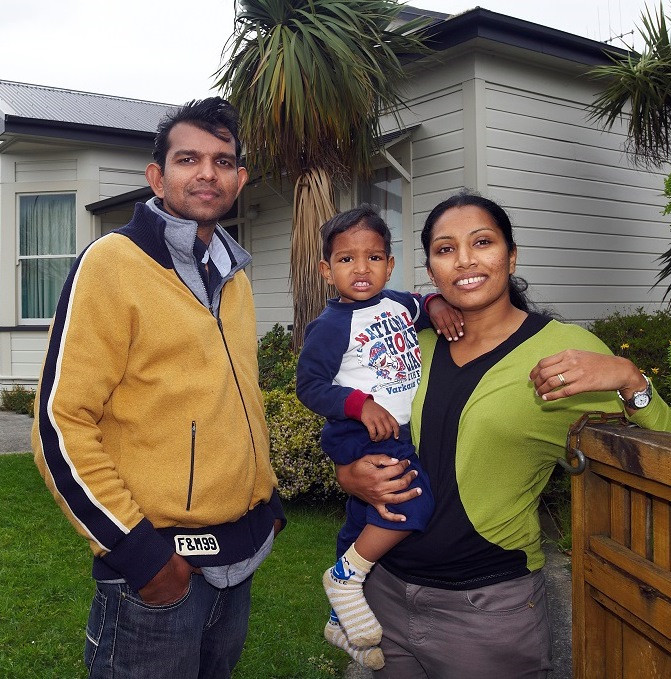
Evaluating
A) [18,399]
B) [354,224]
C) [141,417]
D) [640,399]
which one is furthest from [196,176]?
[18,399]

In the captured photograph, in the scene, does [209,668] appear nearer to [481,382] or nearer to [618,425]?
[481,382]

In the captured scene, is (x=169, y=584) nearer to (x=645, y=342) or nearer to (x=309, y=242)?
(x=645, y=342)

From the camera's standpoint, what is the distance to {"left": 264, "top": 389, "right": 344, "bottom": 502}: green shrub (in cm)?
643

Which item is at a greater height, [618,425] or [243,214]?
[243,214]

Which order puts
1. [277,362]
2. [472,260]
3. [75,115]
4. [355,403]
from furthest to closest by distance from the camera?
[75,115]
[277,362]
[355,403]
[472,260]

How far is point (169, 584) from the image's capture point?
6.89 ft

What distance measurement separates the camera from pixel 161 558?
206cm

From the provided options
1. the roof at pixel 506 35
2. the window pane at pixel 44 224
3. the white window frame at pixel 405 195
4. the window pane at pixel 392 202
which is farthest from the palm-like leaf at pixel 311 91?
the window pane at pixel 44 224

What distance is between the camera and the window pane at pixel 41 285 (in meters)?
14.2

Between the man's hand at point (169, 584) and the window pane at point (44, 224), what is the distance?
13.0m

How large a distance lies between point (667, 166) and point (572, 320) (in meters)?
3.03

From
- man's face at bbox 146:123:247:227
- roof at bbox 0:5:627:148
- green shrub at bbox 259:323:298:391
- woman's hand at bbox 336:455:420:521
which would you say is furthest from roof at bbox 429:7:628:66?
woman's hand at bbox 336:455:420:521

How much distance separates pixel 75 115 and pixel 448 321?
13.8 meters

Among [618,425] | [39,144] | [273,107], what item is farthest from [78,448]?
[39,144]
